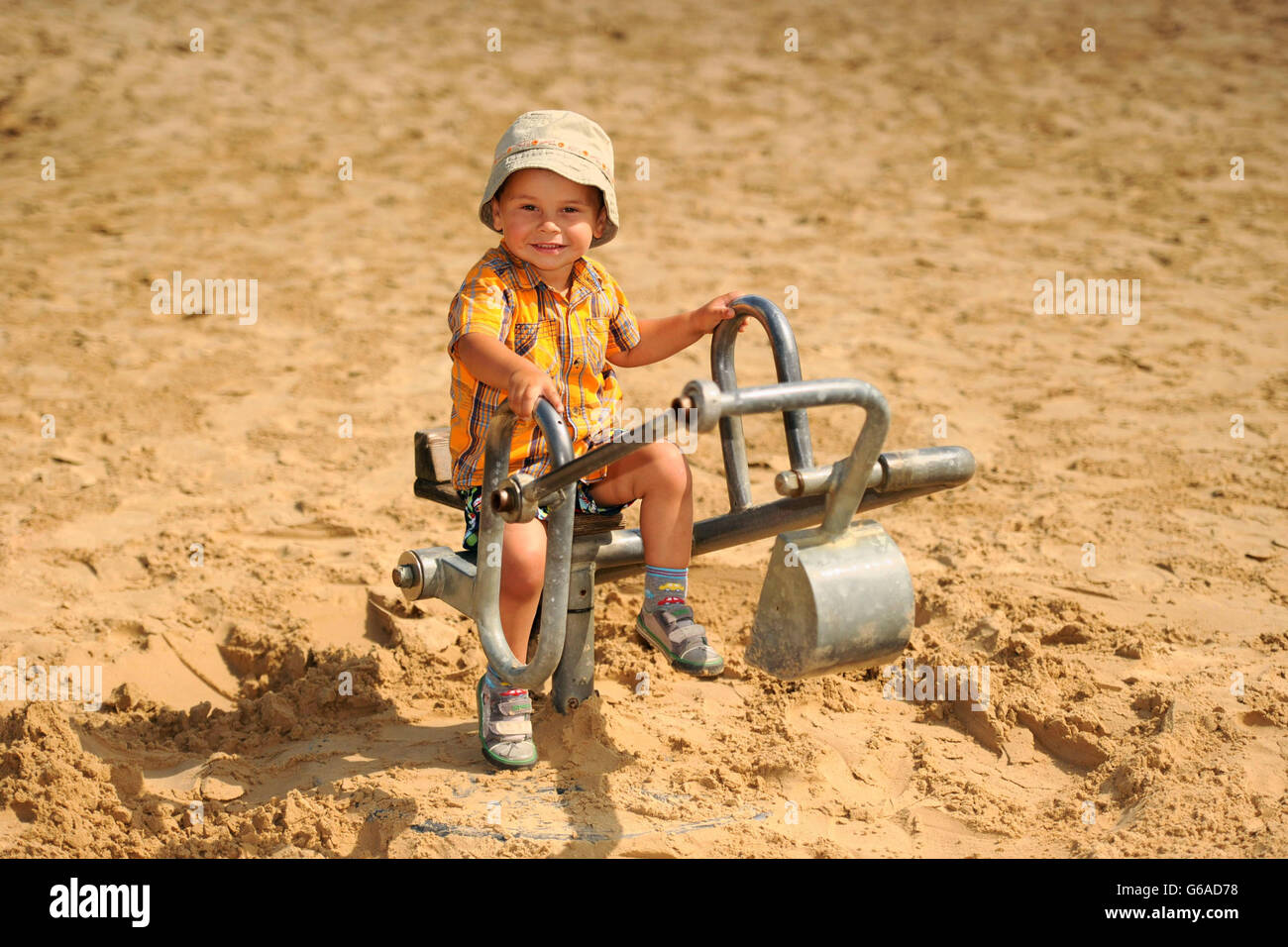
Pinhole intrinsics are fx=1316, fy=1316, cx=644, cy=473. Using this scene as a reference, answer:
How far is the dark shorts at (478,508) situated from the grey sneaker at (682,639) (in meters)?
0.22

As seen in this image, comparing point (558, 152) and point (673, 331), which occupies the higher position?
point (558, 152)

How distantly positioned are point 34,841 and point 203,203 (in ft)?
14.4

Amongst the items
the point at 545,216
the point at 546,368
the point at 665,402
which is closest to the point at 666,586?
the point at 546,368

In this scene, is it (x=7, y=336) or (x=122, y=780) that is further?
(x=7, y=336)

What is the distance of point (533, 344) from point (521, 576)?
1.46 feet

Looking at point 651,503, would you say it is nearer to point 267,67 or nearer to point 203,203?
point 203,203

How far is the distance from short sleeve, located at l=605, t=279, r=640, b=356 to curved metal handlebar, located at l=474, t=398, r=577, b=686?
0.51 meters

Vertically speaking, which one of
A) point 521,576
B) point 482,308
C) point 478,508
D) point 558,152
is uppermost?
point 558,152

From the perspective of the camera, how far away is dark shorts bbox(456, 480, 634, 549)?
96.0 inches

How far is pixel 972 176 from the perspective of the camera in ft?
21.9

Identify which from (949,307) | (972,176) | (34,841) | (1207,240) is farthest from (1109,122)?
(34,841)
